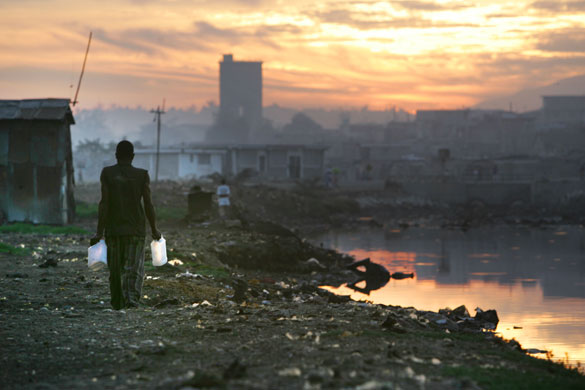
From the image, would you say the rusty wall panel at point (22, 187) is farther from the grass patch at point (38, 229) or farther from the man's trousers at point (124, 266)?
the man's trousers at point (124, 266)

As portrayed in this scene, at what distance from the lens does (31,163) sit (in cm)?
2203

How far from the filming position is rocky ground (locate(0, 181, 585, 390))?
216 inches

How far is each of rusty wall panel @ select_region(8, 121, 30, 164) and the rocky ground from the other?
9913 millimetres

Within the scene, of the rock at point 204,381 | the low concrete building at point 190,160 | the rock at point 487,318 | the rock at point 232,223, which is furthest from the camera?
the low concrete building at point 190,160

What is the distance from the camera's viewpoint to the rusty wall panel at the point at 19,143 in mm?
21969

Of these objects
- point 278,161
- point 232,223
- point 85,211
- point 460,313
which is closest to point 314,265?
point 232,223

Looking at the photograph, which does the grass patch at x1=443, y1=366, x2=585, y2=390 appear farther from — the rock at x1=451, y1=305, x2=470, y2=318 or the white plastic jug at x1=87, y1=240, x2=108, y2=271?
the rock at x1=451, y1=305, x2=470, y2=318

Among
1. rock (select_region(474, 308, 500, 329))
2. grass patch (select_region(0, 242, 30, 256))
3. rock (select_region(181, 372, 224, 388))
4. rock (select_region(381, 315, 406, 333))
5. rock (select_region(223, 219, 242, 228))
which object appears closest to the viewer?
rock (select_region(181, 372, 224, 388))

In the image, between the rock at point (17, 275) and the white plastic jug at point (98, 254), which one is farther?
the rock at point (17, 275)

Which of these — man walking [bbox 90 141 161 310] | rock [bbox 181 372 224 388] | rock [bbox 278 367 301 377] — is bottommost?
rock [bbox 278 367 301 377]

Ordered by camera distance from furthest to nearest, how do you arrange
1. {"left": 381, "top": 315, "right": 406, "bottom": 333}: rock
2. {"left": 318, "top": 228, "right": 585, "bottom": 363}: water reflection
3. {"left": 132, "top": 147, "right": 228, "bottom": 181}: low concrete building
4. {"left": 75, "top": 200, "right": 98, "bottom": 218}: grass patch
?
1. {"left": 132, "top": 147, "right": 228, "bottom": 181}: low concrete building
2. {"left": 75, "top": 200, "right": 98, "bottom": 218}: grass patch
3. {"left": 318, "top": 228, "right": 585, "bottom": 363}: water reflection
4. {"left": 381, "top": 315, "right": 406, "bottom": 333}: rock

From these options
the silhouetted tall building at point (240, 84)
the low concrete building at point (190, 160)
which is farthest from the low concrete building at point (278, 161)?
the silhouetted tall building at point (240, 84)

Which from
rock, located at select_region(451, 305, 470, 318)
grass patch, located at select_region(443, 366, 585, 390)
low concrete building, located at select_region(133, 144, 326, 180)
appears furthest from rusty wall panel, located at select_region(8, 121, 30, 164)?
low concrete building, located at select_region(133, 144, 326, 180)

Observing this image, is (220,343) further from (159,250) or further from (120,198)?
(120,198)
